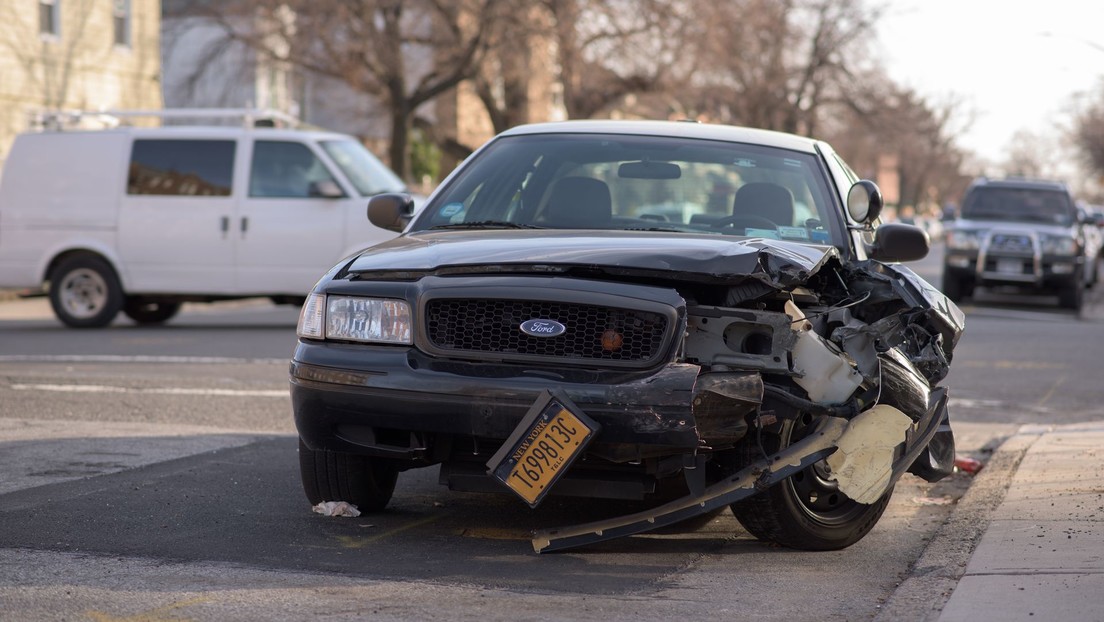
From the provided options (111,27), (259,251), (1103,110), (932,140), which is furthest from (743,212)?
(932,140)

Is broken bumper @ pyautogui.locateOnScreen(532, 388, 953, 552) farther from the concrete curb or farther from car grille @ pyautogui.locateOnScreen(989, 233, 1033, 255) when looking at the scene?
car grille @ pyautogui.locateOnScreen(989, 233, 1033, 255)

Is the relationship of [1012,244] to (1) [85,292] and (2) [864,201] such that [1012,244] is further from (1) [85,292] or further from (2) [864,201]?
(2) [864,201]

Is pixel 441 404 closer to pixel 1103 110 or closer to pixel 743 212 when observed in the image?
pixel 743 212

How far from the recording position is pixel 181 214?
1555 cm

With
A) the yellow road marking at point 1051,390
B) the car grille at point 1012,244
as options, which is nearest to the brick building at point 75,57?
the car grille at point 1012,244

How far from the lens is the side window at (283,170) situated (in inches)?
607

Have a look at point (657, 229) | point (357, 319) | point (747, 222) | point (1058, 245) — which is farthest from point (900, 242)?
point (1058, 245)

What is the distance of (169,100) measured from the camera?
4038 cm

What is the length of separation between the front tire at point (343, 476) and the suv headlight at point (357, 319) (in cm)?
55

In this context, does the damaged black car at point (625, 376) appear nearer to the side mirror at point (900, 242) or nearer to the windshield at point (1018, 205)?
the side mirror at point (900, 242)

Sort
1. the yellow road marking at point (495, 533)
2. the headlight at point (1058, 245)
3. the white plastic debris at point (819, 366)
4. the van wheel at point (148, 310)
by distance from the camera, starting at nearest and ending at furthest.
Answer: the white plastic debris at point (819, 366), the yellow road marking at point (495, 533), the van wheel at point (148, 310), the headlight at point (1058, 245)

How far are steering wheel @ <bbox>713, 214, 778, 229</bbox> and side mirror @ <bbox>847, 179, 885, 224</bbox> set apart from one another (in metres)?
0.43

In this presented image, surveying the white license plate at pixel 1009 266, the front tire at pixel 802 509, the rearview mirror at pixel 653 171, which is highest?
the rearview mirror at pixel 653 171

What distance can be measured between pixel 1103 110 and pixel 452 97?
4170 centimetres
